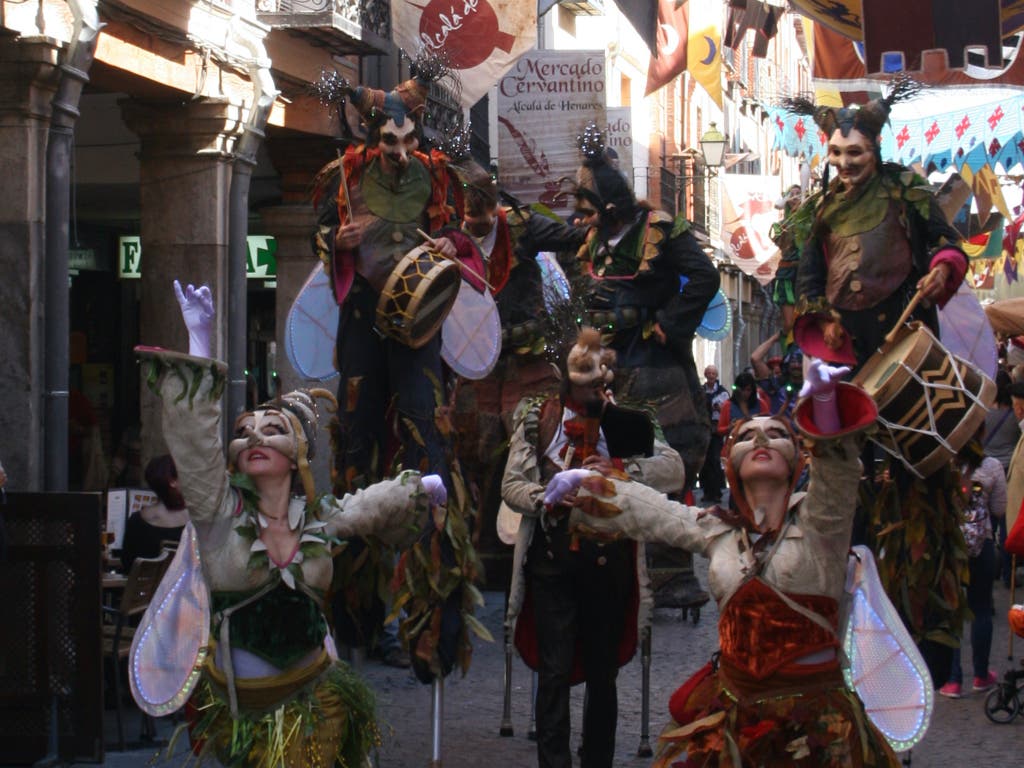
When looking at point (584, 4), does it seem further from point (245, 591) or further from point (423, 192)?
point (245, 591)

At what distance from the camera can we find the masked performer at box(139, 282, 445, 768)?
5641mm

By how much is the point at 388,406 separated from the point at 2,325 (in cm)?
342

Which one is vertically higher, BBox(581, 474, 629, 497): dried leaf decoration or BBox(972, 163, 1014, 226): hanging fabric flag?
BBox(972, 163, 1014, 226): hanging fabric flag

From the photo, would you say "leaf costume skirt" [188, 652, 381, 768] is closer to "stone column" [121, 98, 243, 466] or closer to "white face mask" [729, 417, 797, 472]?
"white face mask" [729, 417, 797, 472]

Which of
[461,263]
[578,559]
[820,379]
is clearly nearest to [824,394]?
[820,379]

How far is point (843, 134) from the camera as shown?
8.43 metres

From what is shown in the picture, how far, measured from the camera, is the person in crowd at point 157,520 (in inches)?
352

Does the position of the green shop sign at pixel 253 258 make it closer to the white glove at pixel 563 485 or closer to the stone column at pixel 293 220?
the stone column at pixel 293 220

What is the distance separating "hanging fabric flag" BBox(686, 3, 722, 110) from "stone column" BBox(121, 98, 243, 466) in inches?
307

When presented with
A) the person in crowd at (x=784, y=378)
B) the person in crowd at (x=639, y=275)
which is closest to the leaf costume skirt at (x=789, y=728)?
the person in crowd at (x=784, y=378)

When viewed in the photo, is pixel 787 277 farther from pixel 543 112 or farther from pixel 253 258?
pixel 253 258

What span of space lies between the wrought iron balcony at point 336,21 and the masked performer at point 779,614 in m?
10.1

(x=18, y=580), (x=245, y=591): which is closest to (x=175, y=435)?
(x=245, y=591)

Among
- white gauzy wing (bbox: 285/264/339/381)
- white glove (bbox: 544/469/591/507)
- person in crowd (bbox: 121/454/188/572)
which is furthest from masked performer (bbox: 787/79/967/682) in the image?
person in crowd (bbox: 121/454/188/572)
